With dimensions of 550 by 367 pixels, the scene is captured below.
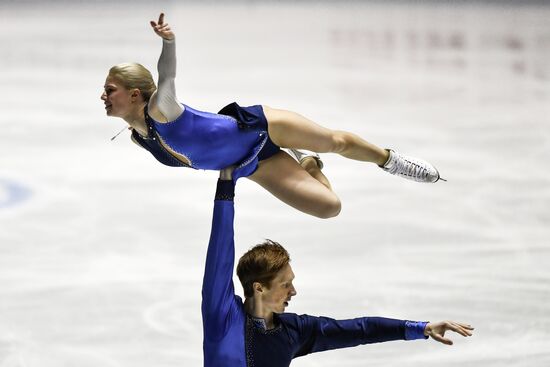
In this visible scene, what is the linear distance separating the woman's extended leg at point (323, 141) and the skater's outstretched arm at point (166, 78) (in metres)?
0.48

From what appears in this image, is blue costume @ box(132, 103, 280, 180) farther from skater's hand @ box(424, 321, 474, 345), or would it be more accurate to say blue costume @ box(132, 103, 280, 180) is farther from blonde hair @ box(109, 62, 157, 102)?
skater's hand @ box(424, 321, 474, 345)

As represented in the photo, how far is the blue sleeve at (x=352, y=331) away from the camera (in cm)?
337

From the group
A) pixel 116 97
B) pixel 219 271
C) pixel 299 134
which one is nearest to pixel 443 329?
pixel 219 271

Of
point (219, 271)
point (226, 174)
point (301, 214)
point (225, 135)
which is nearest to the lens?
point (219, 271)

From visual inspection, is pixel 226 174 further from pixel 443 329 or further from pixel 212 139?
pixel 443 329

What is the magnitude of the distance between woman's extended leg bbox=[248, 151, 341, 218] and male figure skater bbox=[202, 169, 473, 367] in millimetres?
968

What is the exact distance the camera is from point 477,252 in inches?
232

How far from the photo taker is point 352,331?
338 centimetres

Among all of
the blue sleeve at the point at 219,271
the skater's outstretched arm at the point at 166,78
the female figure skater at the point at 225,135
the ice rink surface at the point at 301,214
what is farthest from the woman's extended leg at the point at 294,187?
the blue sleeve at the point at 219,271

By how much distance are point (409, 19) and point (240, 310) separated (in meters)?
9.30

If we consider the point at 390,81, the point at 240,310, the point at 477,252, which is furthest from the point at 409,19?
the point at 240,310

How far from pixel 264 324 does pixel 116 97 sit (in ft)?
3.81

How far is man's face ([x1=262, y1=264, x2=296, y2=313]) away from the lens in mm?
3332

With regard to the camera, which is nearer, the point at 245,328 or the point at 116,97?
the point at 245,328
